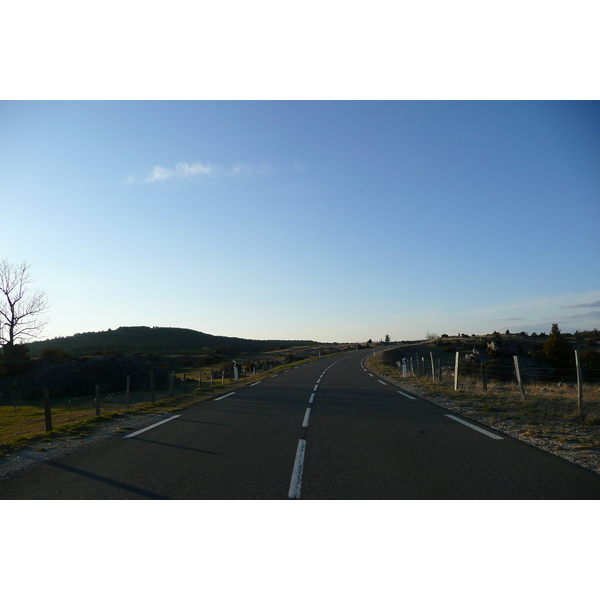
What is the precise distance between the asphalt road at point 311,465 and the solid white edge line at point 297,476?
14 millimetres

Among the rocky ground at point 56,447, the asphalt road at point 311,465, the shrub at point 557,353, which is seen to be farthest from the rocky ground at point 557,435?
the shrub at point 557,353

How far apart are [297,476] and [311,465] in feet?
1.80

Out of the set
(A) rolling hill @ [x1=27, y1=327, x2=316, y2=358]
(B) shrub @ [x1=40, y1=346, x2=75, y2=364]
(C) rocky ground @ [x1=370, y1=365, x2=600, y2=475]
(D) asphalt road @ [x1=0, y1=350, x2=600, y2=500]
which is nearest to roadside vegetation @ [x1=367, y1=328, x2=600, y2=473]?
(C) rocky ground @ [x1=370, y1=365, x2=600, y2=475]

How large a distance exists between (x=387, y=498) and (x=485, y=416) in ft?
21.0

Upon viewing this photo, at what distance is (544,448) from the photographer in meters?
6.40

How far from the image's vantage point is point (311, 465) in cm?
567

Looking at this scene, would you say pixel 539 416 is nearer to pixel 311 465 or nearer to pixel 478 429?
pixel 478 429

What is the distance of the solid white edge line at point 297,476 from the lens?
452cm

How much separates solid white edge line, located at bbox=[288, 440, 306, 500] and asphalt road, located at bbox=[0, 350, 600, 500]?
0.01 m

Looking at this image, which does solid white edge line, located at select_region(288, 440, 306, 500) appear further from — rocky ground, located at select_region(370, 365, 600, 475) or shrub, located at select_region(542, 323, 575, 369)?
shrub, located at select_region(542, 323, 575, 369)

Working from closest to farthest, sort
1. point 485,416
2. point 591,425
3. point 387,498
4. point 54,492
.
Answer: point 387,498, point 54,492, point 591,425, point 485,416

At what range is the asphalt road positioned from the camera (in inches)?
182

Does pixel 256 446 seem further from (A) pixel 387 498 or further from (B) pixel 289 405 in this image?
(B) pixel 289 405

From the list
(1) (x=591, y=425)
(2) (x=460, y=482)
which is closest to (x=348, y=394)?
(1) (x=591, y=425)
